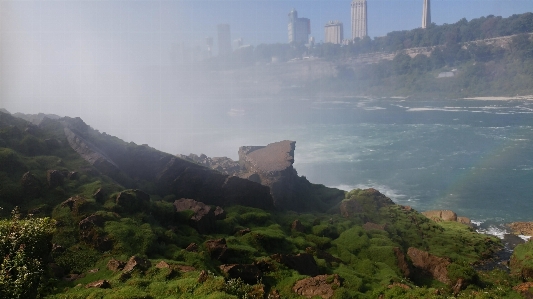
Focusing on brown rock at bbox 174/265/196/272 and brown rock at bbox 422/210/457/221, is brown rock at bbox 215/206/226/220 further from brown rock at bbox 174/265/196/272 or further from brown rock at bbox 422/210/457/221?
brown rock at bbox 422/210/457/221

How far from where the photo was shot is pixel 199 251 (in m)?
14.3

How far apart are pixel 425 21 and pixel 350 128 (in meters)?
117

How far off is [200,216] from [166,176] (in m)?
5.98

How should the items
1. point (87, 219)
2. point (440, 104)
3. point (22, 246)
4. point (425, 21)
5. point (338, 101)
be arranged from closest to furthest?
point (22, 246)
point (87, 219)
point (440, 104)
point (338, 101)
point (425, 21)

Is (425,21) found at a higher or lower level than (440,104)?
higher

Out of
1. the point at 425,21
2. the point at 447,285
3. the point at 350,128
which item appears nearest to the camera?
the point at 447,285

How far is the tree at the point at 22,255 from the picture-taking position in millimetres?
8445

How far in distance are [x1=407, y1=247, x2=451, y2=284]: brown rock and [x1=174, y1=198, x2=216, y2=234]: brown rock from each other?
357 inches

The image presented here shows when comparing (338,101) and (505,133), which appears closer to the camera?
(505,133)

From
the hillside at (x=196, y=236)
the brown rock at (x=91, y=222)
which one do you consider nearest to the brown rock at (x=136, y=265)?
the hillside at (x=196, y=236)

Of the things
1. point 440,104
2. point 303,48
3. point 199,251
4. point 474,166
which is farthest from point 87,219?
point 303,48

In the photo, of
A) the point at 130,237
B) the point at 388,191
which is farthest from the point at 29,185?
the point at 388,191

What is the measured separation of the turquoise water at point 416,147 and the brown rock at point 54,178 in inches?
1081

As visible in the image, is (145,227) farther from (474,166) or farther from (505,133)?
(505,133)
